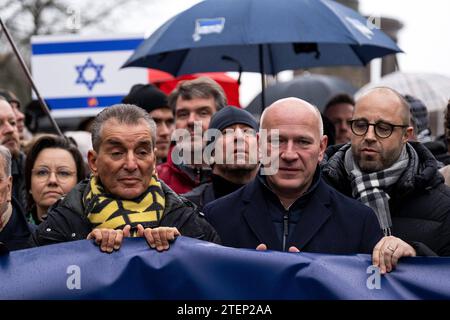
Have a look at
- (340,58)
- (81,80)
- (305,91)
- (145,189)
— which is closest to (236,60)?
(340,58)

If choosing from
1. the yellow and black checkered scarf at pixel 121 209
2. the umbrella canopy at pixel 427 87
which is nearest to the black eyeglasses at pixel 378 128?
the yellow and black checkered scarf at pixel 121 209

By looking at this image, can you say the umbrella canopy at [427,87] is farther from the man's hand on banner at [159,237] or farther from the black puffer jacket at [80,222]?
the man's hand on banner at [159,237]

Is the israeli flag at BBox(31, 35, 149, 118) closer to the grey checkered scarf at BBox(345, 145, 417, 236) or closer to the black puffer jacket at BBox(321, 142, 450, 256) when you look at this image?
the grey checkered scarf at BBox(345, 145, 417, 236)

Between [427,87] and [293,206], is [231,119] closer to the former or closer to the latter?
[293,206]

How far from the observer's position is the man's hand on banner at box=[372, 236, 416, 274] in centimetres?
393

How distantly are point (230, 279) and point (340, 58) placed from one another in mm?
3948

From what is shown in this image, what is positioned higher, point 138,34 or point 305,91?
point 138,34

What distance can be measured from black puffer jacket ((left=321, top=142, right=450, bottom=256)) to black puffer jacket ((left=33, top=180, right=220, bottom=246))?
0.97 meters

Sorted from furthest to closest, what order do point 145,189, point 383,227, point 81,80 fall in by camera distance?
point 81,80
point 383,227
point 145,189

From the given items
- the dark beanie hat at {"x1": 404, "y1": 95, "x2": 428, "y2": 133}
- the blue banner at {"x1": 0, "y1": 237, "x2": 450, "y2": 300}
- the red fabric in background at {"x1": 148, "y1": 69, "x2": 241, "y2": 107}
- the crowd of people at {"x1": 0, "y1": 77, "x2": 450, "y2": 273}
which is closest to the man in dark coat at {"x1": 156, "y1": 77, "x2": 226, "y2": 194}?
the crowd of people at {"x1": 0, "y1": 77, "x2": 450, "y2": 273}

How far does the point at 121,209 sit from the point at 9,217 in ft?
2.82
